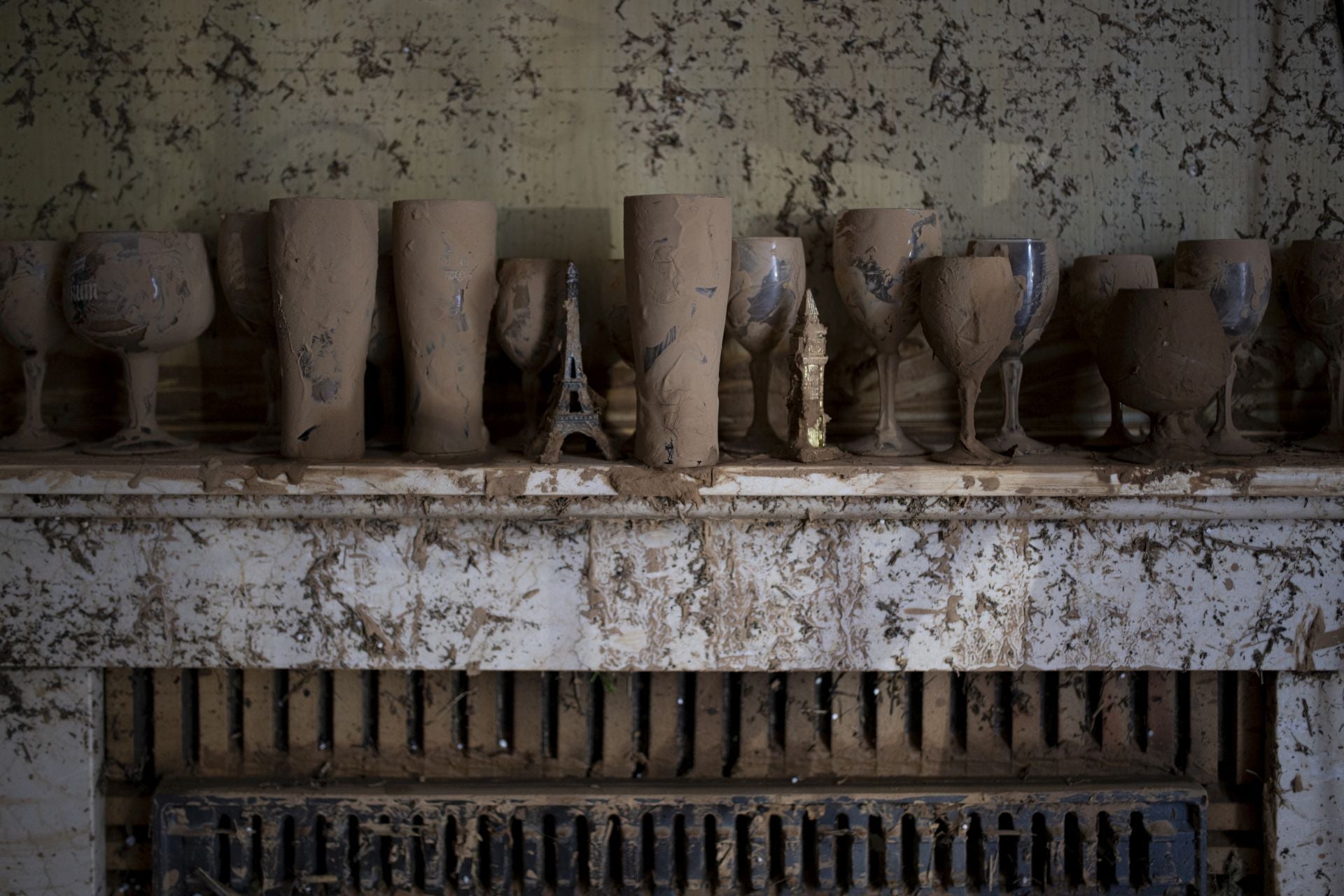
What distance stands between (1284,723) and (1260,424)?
0.55m

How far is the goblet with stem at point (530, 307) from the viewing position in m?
2.01

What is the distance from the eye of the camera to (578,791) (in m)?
2.04

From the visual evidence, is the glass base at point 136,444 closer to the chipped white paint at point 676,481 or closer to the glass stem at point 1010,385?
the chipped white paint at point 676,481

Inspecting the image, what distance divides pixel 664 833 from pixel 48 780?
1.02 meters

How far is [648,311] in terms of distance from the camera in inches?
74.4

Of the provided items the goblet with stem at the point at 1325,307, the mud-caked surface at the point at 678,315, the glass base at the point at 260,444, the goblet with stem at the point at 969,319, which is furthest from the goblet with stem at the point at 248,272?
the goblet with stem at the point at 1325,307

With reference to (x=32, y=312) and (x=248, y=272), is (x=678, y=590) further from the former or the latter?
(x=32, y=312)

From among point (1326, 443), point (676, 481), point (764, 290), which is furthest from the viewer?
point (1326, 443)

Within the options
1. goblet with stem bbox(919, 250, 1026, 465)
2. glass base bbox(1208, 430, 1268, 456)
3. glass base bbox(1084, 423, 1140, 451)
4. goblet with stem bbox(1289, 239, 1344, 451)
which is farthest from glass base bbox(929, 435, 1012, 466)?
goblet with stem bbox(1289, 239, 1344, 451)

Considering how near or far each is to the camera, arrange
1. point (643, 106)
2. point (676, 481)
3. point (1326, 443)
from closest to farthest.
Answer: point (676, 481), point (1326, 443), point (643, 106)

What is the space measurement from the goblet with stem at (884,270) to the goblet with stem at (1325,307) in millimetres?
638

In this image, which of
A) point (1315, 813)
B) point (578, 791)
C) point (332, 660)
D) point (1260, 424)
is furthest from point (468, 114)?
point (1315, 813)

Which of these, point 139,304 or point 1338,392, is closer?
point 139,304

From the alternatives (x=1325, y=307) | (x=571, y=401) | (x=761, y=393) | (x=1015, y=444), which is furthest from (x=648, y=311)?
(x=1325, y=307)
